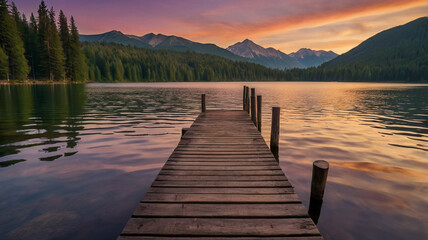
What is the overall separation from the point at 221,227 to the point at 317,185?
120 inches

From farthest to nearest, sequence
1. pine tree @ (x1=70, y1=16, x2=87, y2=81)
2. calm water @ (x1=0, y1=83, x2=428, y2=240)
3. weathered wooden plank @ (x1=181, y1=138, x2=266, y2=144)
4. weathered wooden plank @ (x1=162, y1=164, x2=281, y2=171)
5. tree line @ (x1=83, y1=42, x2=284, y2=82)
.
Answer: tree line @ (x1=83, y1=42, x2=284, y2=82) < pine tree @ (x1=70, y1=16, x2=87, y2=81) < weathered wooden plank @ (x1=181, y1=138, x2=266, y2=144) < weathered wooden plank @ (x1=162, y1=164, x2=281, y2=171) < calm water @ (x1=0, y1=83, x2=428, y2=240)

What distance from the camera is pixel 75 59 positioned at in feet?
285

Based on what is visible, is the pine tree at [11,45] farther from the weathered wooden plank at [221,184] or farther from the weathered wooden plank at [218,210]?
the weathered wooden plank at [218,210]

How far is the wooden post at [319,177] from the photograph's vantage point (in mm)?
5086

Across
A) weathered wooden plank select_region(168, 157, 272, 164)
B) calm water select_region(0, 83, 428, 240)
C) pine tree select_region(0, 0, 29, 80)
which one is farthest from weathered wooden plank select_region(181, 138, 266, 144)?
pine tree select_region(0, 0, 29, 80)

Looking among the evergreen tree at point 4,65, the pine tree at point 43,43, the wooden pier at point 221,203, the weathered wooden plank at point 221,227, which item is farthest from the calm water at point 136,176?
the pine tree at point 43,43

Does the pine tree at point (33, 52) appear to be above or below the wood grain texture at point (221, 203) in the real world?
above

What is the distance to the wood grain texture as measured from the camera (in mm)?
3363

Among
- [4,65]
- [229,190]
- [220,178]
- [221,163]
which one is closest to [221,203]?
[229,190]

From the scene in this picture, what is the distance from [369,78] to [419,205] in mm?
179347

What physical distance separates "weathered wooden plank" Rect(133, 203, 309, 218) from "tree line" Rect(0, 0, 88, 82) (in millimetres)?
75360

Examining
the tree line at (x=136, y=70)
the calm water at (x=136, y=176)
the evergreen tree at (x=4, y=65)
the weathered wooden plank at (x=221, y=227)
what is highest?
the tree line at (x=136, y=70)

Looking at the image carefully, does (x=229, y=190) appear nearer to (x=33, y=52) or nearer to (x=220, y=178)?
(x=220, y=178)

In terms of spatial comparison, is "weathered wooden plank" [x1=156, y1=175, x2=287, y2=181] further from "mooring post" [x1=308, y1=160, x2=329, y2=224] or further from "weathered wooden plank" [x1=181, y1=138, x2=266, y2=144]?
"weathered wooden plank" [x1=181, y1=138, x2=266, y2=144]
